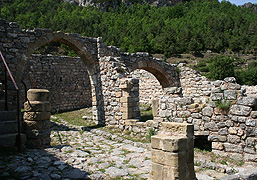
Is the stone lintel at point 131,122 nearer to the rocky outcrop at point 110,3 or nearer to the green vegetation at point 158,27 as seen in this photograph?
the green vegetation at point 158,27

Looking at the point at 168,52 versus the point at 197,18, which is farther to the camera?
the point at 197,18

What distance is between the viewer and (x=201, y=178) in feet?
14.9

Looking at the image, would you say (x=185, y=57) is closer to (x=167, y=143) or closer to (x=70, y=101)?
(x=70, y=101)

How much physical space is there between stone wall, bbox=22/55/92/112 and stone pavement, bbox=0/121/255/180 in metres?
8.35

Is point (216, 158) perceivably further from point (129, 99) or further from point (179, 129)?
point (129, 99)

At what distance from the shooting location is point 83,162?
5391mm

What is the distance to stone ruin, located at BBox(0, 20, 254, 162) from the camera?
604 cm

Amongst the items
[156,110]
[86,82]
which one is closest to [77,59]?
[86,82]

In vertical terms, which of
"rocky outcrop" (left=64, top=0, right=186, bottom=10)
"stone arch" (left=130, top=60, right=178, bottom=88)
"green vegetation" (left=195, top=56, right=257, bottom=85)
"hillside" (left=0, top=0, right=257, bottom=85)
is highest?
"rocky outcrop" (left=64, top=0, right=186, bottom=10)

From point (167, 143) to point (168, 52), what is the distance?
42.8 metres

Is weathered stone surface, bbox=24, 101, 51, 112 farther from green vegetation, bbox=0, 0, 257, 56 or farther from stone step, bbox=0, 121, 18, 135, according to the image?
green vegetation, bbox=0, 0, 257, 56

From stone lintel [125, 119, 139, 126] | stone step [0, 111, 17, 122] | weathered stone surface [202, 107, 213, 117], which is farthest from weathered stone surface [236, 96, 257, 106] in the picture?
stone step [0, 111, 17, 122]

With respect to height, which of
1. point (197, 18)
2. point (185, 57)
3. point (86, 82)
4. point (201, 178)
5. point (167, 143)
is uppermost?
point (197, 18)

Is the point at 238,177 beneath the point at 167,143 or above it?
beneath
